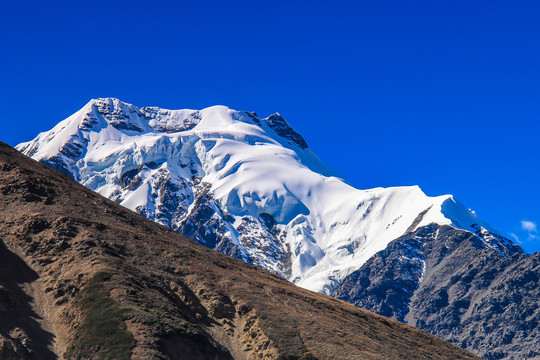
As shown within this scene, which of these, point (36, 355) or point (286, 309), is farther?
point (286, 309)

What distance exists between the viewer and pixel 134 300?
94938 mm

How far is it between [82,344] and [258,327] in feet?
87.8

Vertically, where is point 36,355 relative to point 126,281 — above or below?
below

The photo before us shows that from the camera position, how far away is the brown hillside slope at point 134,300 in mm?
87125

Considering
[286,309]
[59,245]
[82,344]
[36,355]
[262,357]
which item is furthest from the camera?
[286,309]

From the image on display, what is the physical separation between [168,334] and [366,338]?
122 feet

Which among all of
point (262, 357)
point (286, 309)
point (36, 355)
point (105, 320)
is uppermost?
point (286, 309)

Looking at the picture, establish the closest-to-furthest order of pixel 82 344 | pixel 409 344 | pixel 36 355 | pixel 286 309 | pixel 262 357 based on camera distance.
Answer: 1. pixel 36 355
2. pixel 82 344
3. pixel 262 357
4. pixel 286 309
5. pixel 409 344

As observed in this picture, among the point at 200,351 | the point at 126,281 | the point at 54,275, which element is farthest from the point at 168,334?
the point at 54,275

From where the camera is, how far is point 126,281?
99.3 meters

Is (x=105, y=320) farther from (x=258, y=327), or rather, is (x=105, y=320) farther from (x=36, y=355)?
(x=258, y=327)

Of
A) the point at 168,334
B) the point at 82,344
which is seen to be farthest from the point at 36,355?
the point at 168,334

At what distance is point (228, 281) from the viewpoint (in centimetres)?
11656

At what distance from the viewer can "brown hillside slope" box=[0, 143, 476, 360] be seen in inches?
3430
